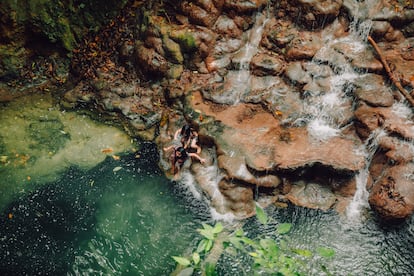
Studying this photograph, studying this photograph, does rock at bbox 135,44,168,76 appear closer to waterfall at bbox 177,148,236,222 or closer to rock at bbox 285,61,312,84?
waterfall at bbox 177,148,236,222

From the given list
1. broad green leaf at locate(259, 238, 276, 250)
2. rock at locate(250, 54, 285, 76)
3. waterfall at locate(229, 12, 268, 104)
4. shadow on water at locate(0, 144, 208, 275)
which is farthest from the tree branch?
broad green leaf at locate(259, 238, 276, 250)

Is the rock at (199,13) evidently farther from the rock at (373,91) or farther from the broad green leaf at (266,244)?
the broad green leaf at (266,244)

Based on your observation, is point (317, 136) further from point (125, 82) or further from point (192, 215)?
point (125, 82)

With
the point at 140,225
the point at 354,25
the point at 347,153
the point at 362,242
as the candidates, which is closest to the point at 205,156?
the point at 140,225

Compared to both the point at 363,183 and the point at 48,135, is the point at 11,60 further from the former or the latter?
the point at 363,183

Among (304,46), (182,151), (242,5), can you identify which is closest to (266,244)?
(182,151)
